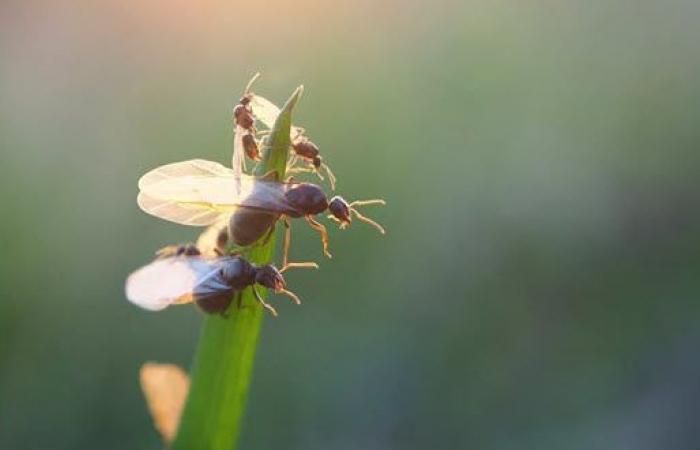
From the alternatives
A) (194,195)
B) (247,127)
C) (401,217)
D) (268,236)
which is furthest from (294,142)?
(401,217)

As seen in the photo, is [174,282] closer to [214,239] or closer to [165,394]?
[214,239]

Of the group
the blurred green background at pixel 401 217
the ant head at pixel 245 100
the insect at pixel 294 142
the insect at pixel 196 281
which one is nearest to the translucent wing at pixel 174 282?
the insect at pixel 196 281

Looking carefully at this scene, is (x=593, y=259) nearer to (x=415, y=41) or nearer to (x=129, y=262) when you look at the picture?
(x=415, y=41)

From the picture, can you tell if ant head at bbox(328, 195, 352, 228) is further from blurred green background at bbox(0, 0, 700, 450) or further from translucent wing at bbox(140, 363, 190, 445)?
blurred green background at bbox(0, 0, 700, 450)

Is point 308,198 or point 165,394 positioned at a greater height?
point 308,198

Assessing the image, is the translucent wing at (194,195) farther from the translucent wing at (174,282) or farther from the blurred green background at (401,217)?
the blurred green background at (401,217)

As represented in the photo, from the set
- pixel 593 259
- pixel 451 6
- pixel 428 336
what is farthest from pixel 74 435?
pixel 451 6
